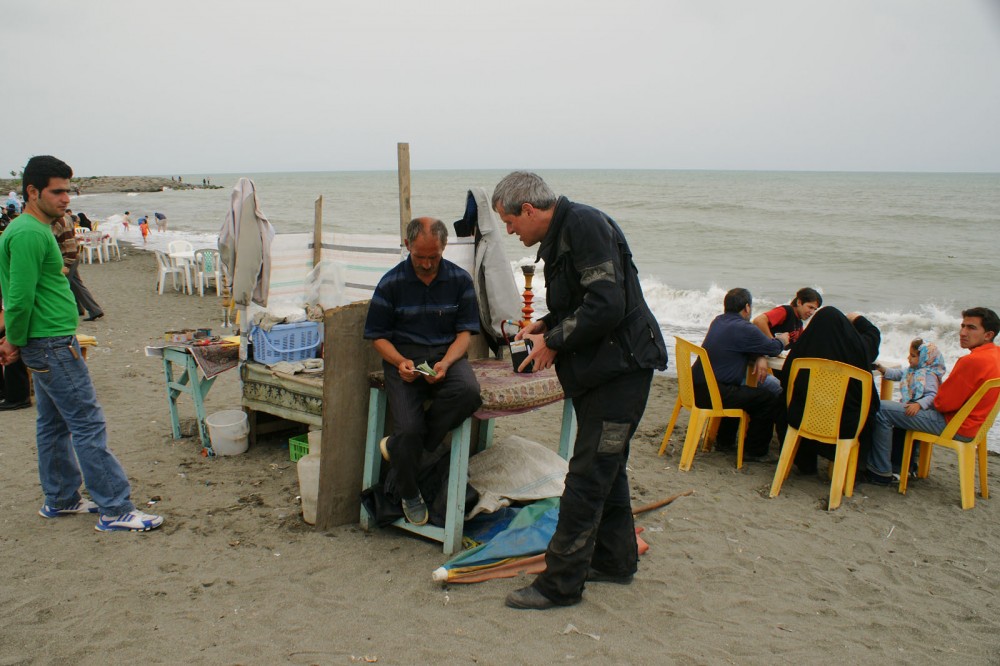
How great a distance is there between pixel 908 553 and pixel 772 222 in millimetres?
27960

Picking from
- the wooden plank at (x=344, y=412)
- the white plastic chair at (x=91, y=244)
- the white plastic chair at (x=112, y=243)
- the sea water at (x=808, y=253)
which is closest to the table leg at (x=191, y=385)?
the wooden plank at (x=344, y=412)

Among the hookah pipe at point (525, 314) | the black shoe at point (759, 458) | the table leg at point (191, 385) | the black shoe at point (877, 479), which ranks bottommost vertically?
the black shoe at point (759, 458)

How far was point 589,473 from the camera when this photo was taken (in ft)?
9.96

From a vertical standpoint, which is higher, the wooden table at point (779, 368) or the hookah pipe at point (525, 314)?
the hookah pipe at point (525, 314)

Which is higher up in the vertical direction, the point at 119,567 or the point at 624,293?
the point at 624,293

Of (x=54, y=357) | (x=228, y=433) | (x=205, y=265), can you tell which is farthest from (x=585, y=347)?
(x=205, y=265)

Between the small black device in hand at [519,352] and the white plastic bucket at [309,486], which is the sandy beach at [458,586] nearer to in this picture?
the white plastic bucket at [309,486]

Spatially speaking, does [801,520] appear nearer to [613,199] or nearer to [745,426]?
[745,426]

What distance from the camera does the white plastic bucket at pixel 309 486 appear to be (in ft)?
13.0

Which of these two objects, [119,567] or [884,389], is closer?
[119,567]

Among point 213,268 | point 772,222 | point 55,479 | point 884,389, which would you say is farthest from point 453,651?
point 772,222

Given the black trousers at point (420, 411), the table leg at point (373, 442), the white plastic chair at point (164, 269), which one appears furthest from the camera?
the white plastic chair at point (164, 269)

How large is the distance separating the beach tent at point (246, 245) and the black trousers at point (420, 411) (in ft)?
7.73

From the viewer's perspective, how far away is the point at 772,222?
2973 cm
